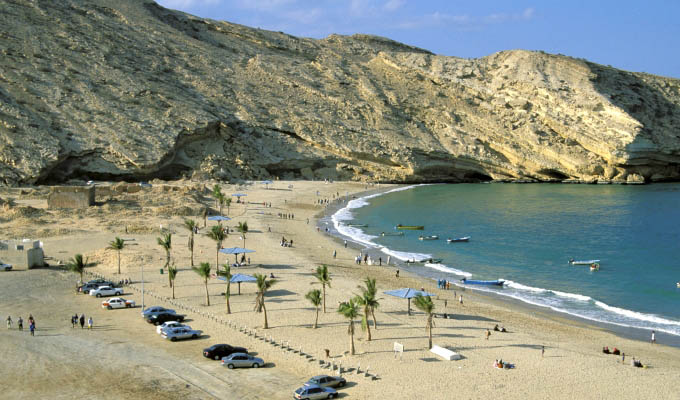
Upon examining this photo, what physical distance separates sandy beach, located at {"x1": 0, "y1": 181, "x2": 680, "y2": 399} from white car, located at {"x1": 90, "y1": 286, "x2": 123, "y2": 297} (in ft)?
1.54

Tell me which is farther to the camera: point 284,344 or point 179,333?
point 179,333

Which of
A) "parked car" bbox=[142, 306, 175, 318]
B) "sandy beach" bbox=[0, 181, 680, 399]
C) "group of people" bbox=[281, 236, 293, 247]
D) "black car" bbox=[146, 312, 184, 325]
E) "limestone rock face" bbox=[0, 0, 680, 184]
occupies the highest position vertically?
"limestone rock face" bbox=[0, 0, 680, 184]

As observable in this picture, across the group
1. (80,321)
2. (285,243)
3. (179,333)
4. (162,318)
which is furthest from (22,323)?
(285,243)

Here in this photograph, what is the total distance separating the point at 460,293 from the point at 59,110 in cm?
6804

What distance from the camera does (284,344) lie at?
2220cm

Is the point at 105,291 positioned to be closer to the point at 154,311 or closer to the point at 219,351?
the point at 154,311

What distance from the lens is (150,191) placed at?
6047cm

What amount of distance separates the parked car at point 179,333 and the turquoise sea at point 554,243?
763 inches

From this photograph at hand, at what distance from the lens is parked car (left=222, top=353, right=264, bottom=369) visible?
19359mm

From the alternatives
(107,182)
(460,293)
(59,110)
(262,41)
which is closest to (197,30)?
(262,41)

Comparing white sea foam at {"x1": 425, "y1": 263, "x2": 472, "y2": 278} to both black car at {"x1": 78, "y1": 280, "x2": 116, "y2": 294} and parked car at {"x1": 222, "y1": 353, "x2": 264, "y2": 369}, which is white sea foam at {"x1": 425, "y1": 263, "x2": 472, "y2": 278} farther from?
black car at {"x1": 78, "y1": 280, "x2": 116, "y2": 294}

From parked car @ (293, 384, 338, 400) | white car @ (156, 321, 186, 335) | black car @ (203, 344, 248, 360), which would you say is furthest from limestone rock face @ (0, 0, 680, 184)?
parked car @ (293, 384, 338, 400)

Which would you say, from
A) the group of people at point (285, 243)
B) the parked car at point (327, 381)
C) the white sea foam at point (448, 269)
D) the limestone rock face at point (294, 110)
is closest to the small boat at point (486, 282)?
the white sea foam at point (448, 269)

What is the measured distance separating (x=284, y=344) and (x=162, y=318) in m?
6.26
